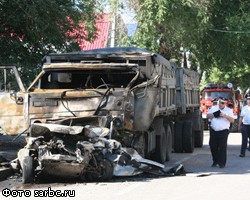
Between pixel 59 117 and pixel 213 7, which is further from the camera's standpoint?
pixel 213 7

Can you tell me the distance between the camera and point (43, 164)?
9.88 metres

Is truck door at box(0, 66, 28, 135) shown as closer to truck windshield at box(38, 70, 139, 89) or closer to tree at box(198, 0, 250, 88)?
truck windshield at box(38, 70, 139, 89)

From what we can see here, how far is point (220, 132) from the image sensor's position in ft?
42.8

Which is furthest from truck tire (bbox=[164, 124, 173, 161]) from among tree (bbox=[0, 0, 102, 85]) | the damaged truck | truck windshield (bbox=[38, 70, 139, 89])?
tree (bbox=[0, 0, 102, 85])

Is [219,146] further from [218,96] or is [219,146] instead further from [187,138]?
[218,96]

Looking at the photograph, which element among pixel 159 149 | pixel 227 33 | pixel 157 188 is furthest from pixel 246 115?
pixel 227 33

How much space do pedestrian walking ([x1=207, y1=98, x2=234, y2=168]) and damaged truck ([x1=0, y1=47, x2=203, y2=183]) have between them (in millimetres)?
1187

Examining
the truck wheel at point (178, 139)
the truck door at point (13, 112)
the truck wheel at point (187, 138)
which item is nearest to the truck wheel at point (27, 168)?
the truck door at point (13, 112)

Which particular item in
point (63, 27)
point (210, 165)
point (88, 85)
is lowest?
point (210, 165)

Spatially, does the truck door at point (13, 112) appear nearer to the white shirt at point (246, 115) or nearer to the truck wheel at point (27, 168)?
the truck wheel at point (27, 168)

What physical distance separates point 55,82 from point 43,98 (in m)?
1.57

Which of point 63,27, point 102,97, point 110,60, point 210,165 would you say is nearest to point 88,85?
point 110,60

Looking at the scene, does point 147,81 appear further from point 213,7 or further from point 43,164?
point 213,7

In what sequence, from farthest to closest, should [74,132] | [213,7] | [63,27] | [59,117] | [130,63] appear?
[213,7] → [63,27] → [130,63] → [59,117] → [74,132]
